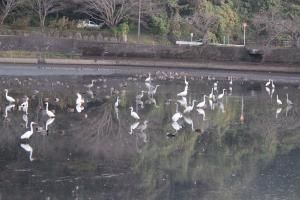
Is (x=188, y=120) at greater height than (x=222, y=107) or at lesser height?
greater

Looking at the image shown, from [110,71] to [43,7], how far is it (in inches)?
506

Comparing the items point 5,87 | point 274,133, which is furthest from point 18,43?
point 274,133

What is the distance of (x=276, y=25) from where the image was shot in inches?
2488

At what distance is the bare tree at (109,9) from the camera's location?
61.4 metres

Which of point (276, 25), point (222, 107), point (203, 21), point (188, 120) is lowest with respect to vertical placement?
point (222, 107)

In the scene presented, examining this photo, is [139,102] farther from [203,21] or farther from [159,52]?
[203,21]

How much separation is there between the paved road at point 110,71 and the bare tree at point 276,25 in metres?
7.85

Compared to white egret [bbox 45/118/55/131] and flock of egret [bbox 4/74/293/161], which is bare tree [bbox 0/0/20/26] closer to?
flock of egret [bbox 4/74/293/161]

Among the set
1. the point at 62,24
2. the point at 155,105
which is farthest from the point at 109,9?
the point at 155,105

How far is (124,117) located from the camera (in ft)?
98.4

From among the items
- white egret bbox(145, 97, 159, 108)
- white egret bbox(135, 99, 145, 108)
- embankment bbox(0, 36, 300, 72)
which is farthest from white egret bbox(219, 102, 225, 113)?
embankment bbox(0, 36, 300, 72)

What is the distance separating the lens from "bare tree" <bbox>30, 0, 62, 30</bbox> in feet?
198

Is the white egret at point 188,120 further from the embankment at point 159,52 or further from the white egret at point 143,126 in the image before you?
the embankment at point 159,52

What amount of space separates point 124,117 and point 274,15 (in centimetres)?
3828
